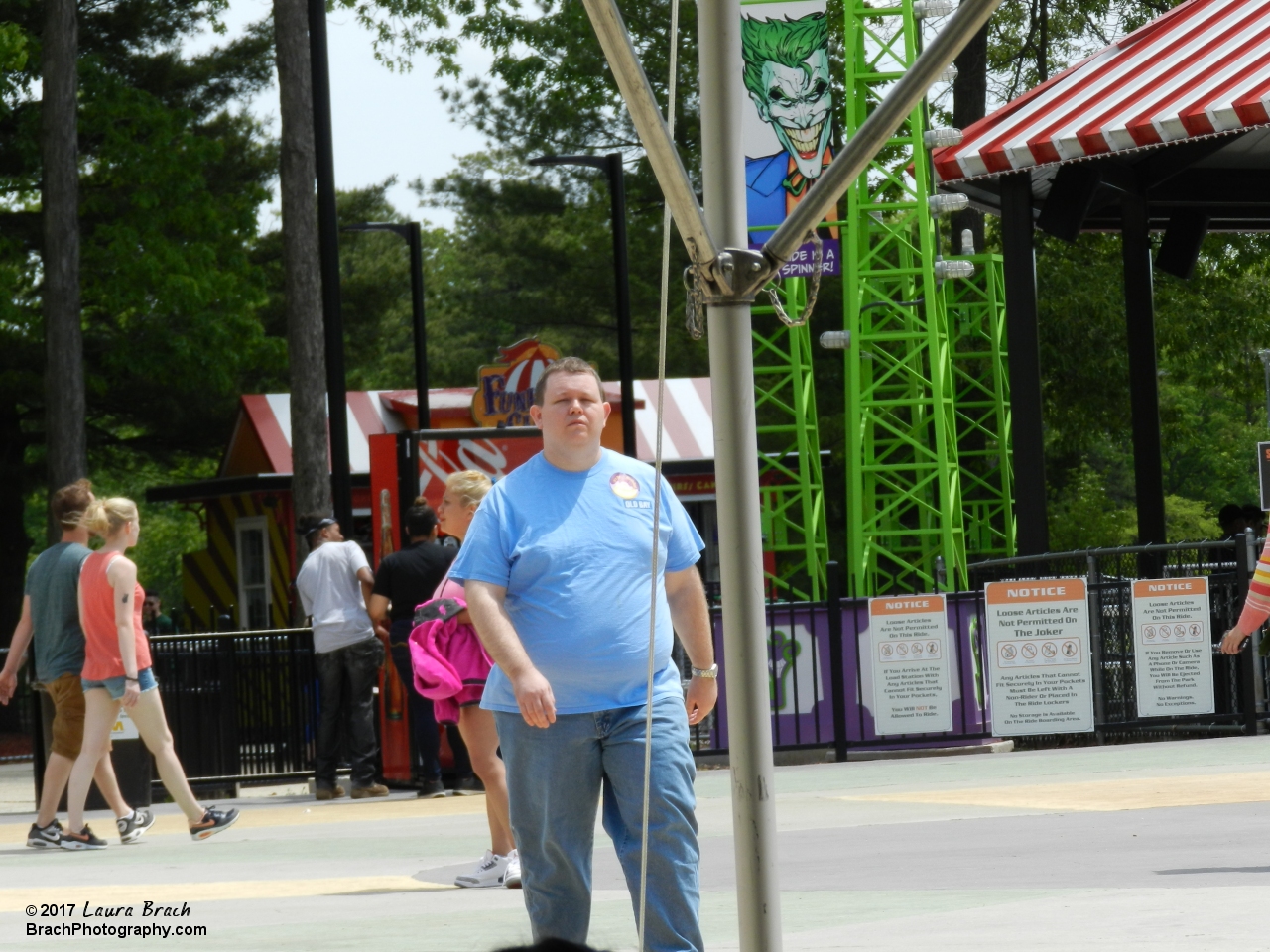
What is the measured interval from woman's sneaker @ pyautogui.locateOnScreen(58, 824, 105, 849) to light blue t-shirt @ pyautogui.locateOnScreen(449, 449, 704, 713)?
6131mm

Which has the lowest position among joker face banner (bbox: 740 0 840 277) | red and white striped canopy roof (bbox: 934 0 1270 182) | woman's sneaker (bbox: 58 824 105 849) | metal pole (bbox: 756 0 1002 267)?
woman's sneaker (bbox: 58 824 105 849)

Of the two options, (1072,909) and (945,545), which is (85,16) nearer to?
(945,545)

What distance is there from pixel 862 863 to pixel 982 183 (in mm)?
9994

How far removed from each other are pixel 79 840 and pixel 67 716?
2.37 ft

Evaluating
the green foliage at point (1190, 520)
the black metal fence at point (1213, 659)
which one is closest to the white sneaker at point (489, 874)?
the black metal fence at point (1213, 659)

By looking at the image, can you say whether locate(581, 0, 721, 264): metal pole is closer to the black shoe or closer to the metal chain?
the metal chain

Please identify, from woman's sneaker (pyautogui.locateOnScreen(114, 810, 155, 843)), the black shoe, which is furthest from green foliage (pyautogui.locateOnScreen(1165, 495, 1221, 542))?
woman's sneaker (pyautogui.locateOnScreen(114, 810, 155, 843))

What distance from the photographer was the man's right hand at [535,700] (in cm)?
487

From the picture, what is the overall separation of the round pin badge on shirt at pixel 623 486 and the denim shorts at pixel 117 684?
226 inches

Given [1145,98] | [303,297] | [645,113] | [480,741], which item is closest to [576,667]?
[645,113]

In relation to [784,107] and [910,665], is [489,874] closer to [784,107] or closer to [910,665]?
[910,665]

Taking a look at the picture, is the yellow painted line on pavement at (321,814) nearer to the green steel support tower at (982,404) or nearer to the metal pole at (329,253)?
the metal pole at (329,253)

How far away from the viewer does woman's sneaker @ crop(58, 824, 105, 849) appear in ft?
34.5

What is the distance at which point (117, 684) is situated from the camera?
10.3 metres
